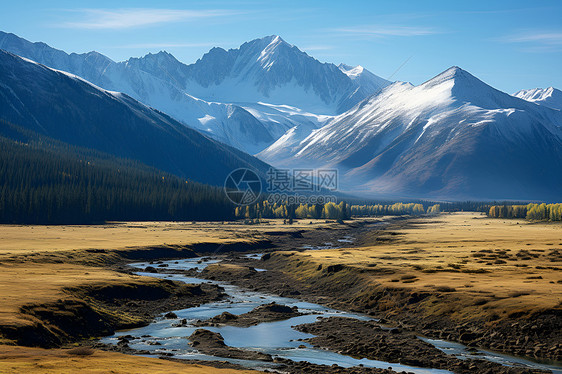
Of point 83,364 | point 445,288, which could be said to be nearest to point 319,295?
point 445,288

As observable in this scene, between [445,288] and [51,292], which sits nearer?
[51,292]

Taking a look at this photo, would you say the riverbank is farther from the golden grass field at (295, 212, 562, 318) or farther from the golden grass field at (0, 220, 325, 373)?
the golden grass field at (0, 220, 325, 373)

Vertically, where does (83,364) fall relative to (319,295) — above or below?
above

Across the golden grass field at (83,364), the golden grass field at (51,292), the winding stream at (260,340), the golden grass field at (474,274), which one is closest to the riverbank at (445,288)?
the golden grass field at (474,274)

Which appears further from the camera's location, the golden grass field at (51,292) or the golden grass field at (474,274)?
the golden grass field at (474,274)

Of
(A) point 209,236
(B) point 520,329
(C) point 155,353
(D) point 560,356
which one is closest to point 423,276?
(B) point 520,329

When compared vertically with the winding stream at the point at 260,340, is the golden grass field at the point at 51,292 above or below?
above

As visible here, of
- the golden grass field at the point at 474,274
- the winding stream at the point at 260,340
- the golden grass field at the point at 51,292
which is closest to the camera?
the golden grass field at the point at 51,292

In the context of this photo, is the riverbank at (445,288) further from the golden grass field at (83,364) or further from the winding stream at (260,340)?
the golden grass field at (83,364)

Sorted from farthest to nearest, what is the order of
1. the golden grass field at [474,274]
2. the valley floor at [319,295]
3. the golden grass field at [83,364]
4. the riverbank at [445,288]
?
1. the golden grass field at [474,274]
2. the riverbank at [445,288]
3. the valley floor at [319,295]
4. the golden grass field at [83,364]

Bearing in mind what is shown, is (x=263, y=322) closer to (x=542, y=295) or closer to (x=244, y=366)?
(x=244, y=366)

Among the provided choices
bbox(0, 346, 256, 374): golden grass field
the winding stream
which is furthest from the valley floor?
the winding stream

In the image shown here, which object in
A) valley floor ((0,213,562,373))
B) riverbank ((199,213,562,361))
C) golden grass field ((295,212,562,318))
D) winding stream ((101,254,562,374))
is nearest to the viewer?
winding stream ((101,254,562,374))

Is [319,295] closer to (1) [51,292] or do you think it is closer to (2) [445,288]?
(2) [445,288]
